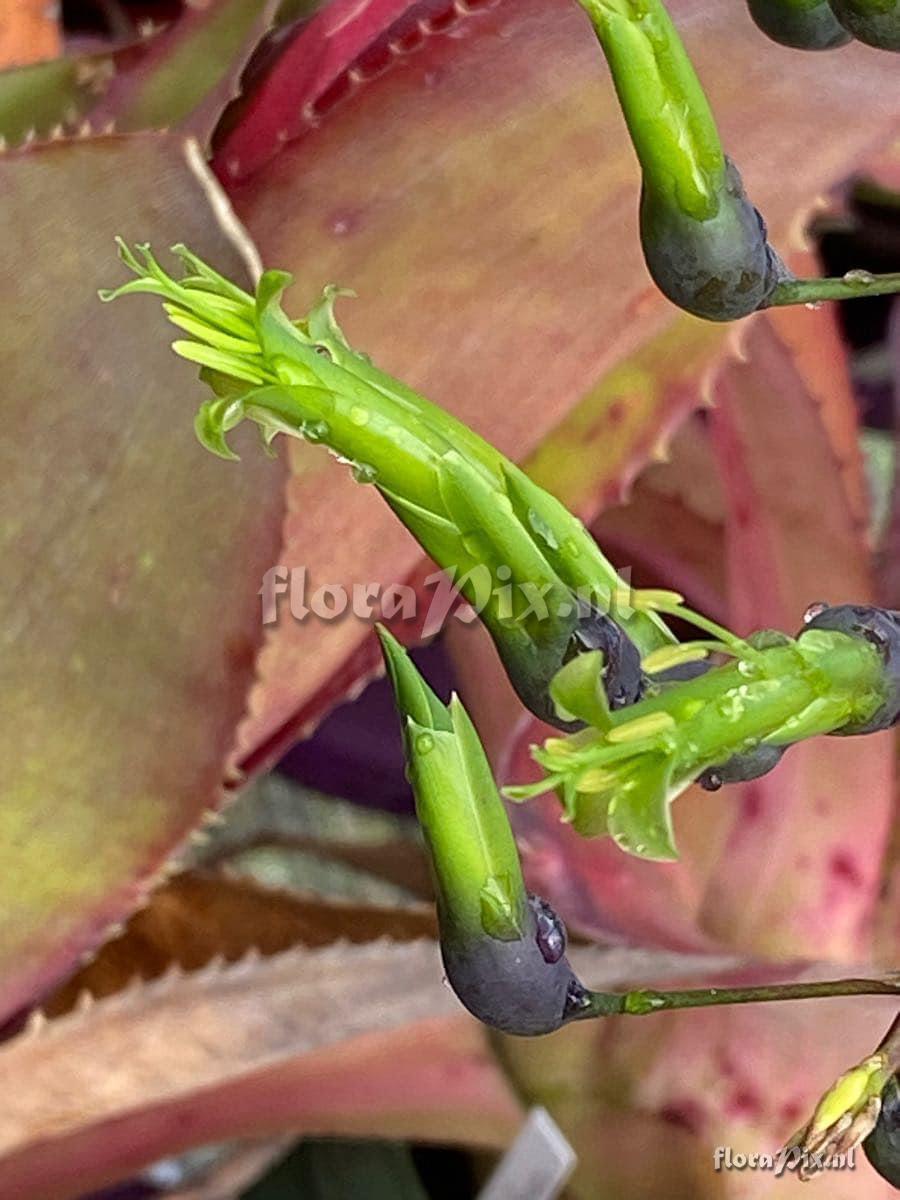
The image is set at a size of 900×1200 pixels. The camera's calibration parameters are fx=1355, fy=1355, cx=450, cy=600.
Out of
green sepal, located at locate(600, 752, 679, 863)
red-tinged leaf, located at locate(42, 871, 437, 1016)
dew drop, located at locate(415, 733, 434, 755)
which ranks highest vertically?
dew drop, located at locate(415, 733, 434, 755)

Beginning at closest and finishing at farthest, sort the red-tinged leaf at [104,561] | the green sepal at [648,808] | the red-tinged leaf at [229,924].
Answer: the green sepal at [648,808]
the red-tinged leaf at [104,561]
the red-tinged leaf at [229,924]

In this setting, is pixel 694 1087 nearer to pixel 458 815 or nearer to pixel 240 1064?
pixel 240 1064

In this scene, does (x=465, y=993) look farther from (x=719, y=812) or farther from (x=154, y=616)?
(x=719, y=812)

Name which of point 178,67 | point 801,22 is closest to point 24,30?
point 178,67

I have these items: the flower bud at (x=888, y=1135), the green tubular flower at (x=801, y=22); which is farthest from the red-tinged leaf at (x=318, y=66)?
the flower bud at (x=888, y=1135)

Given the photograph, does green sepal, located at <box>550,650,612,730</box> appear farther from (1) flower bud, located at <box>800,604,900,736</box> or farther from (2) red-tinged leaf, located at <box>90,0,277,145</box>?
(2) red-tinged leaf, located at <box>90,0,277,145</box>

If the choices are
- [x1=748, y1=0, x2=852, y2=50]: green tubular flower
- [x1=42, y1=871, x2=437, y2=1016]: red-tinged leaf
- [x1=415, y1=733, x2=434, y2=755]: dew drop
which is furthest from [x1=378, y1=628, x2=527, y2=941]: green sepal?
[x1=42, y1=871, x2=437, y2=1016]: red-tinged leaf

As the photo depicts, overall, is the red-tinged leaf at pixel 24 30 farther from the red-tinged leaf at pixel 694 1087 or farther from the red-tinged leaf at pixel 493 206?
the red-tinged leaf at pixel 694 1087
